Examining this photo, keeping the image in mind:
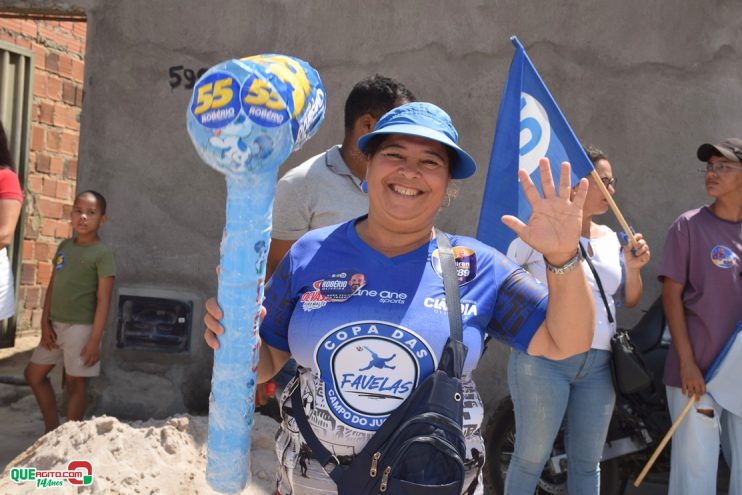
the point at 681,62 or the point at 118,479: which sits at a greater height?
the point at 681,62

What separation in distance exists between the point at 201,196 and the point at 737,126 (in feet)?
11.4

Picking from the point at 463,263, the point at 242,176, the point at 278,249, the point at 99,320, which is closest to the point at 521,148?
the point at 278,249

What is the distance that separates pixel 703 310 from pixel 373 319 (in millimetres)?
2429

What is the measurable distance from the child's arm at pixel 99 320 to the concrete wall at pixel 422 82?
1.05ft

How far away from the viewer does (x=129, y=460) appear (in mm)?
3881

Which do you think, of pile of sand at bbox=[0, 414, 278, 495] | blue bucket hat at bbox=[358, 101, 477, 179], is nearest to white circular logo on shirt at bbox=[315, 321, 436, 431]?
blue bucket hat at bbox=[358, 101, 477, 179]

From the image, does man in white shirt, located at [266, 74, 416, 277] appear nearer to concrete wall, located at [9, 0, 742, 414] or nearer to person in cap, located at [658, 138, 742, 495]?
person in cap, located at [658, 138, 742, 495]

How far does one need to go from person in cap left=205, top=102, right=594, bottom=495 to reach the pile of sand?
194 cm

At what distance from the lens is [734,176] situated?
3801mm

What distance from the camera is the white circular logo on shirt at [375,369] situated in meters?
1.87

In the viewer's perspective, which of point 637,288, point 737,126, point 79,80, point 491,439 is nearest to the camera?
point 637,288

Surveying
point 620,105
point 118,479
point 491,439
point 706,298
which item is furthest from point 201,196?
point 706,298

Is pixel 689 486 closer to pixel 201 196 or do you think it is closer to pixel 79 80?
pixel 201 196

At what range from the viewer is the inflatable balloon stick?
1.83 metres
